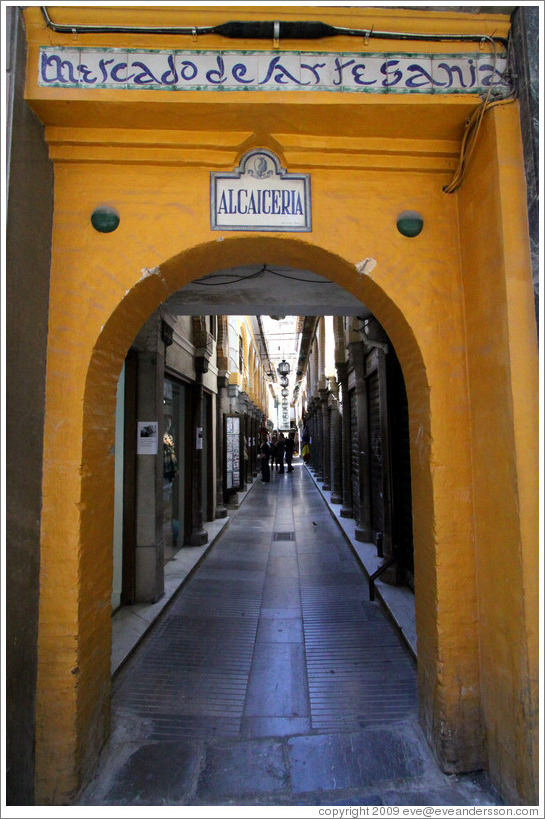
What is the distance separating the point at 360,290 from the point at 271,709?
3006mm

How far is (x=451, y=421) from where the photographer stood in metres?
2.50

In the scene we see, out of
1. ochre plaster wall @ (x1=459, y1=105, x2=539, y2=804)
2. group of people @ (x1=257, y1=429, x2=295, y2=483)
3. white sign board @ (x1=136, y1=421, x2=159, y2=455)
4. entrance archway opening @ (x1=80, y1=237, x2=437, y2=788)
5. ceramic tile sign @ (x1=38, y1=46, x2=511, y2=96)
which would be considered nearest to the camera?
ochre plaster wall @ (x1=459, y1=105, x2=539, y2=804)

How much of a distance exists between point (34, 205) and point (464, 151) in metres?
2.49

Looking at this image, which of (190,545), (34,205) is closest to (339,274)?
(34,205)

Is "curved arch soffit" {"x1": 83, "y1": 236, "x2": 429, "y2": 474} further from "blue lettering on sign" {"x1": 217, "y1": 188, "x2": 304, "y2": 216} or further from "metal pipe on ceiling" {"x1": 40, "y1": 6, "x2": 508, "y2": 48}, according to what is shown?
"metal pipe on ceiling" {"x1": 40, "y1": 6, "x2": 508, "y2": 48}

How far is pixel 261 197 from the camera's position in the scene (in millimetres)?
2605

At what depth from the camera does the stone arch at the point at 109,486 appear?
231cm

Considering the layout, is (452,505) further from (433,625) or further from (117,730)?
(117,730)

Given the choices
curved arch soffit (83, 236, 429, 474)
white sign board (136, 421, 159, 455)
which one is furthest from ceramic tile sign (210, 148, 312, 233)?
white sign board (136, 421, 159, 455)

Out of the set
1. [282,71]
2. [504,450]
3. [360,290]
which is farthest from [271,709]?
[282,71]

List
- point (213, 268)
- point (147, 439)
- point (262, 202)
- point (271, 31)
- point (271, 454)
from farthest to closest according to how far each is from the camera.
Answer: point (271, 454)
point (147, 439)
point (213, 268)
point (262, 202)
point (271, 31)

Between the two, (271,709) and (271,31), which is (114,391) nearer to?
(271,31)

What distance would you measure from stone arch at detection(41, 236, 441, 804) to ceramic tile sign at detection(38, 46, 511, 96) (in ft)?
2.78

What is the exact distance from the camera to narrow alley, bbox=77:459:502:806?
2.30m
